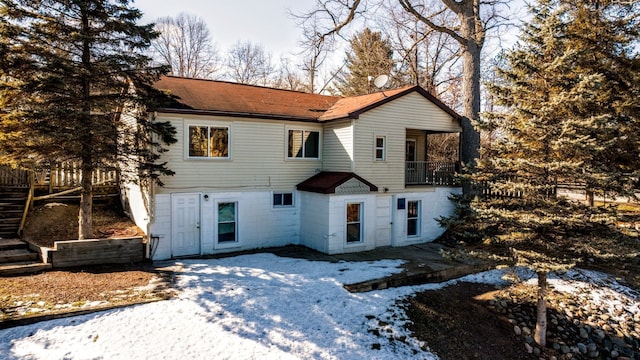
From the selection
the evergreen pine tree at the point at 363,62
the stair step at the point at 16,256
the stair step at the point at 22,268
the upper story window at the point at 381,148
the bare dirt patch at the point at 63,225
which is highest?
the evergreen pine tree at the point at 363,62

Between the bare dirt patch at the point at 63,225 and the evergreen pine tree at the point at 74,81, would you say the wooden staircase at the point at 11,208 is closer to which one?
the bare dirt patch at the point at 63,225

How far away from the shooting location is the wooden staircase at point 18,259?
936 centimetres

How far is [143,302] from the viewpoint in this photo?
7.72 metres

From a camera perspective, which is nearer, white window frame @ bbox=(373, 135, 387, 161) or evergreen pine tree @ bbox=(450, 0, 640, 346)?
evergreen pine tree @ bbox=(450, 0, 640, 346)

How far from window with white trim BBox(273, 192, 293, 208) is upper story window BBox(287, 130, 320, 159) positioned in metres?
1.53

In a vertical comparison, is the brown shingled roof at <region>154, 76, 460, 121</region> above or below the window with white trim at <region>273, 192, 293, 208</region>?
above

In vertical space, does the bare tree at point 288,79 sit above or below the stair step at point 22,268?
above

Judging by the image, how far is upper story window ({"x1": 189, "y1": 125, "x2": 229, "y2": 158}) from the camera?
12.0 metres

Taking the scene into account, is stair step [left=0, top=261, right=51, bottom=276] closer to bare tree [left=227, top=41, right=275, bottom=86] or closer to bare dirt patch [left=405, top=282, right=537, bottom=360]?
bare dirt patch [left=405, top=282, right=537, bottom=360]

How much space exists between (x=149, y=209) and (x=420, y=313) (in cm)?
871

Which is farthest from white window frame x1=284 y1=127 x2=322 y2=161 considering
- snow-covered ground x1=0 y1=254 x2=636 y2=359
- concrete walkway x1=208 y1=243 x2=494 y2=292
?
snow-covered ground x1=0 y1=254 x2=636 y2=359

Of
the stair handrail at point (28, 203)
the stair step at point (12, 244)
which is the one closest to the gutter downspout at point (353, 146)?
the stair step at point (12, 244)

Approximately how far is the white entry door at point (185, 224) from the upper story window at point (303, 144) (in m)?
4.04

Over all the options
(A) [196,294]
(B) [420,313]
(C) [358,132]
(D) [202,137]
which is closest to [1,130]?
(D) [202,137]
